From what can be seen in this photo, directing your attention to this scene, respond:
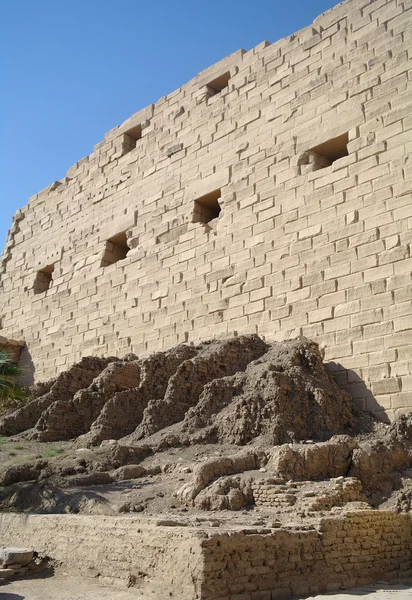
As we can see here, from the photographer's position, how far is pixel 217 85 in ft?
41.4

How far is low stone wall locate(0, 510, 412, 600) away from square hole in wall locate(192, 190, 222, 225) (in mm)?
6821

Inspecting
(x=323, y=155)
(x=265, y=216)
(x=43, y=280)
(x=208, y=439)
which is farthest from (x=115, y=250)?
(x=208, y=439)

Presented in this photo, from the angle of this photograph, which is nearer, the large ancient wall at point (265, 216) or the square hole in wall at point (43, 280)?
the large ancient wall at point (265, 216)

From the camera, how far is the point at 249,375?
846cm

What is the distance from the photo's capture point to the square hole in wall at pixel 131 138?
46.9 feet

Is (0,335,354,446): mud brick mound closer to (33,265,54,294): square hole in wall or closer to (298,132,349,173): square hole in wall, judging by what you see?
(298,132,349,173): square hole in wall

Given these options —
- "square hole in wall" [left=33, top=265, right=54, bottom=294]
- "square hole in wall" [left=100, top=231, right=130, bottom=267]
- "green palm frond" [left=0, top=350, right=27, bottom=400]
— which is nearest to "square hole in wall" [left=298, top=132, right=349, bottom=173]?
"square hole in wall" [left=100, top=231, right=130, bottom=267]

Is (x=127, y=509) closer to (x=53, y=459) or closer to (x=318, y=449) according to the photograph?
(x=318, y=449)

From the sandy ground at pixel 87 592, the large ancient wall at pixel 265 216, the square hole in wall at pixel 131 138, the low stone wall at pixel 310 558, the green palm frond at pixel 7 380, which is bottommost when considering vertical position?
the sandy ground at pixel 87 592

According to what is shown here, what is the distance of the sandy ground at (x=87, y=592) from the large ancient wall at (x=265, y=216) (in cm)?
326

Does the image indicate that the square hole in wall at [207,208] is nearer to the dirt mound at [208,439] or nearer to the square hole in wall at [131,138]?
the dirt mound at [208,439]

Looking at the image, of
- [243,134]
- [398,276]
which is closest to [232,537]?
[398,276]

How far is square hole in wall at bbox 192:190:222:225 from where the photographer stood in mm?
11727

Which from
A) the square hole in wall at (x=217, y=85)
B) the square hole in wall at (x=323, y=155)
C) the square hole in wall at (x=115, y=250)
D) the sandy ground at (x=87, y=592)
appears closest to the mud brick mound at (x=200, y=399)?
the sandy ground at (x=87, y=592)
